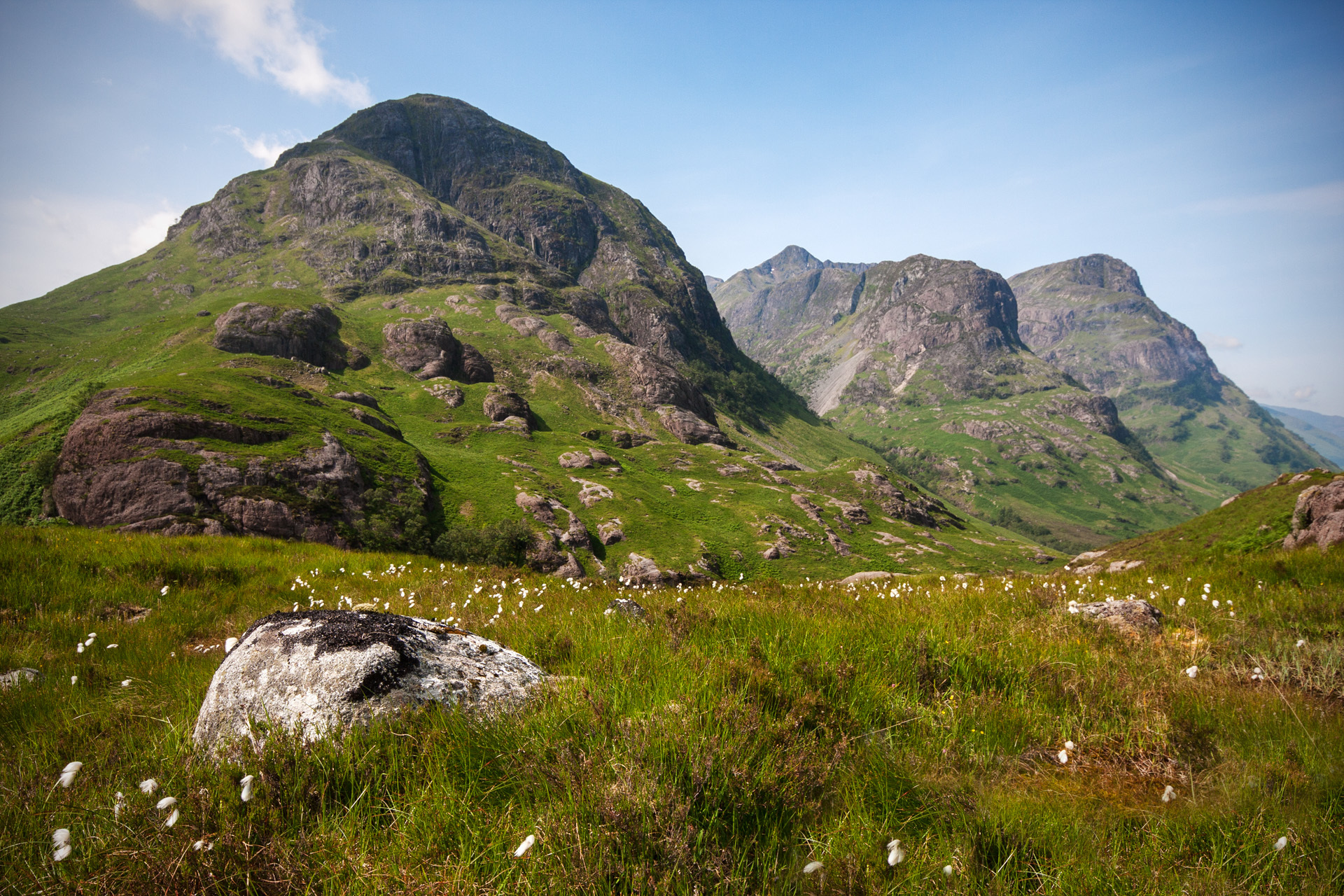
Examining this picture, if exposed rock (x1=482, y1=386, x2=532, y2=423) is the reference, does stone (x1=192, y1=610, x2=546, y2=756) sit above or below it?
below

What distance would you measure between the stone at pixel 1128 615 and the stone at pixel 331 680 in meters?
6.85

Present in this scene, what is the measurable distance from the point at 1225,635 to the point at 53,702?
11.1 m

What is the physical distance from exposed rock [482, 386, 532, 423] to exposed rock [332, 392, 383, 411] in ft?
82.5

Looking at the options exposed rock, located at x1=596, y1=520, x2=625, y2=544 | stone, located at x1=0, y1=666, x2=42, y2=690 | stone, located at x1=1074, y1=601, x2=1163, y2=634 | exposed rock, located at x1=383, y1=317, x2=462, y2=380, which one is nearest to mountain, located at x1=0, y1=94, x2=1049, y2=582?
exposed rock, located at x1=596, y1=520, x2=625, y2=544

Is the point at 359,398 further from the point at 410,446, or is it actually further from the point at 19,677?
the point at 19,677

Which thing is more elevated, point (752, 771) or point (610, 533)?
point (752, 771)

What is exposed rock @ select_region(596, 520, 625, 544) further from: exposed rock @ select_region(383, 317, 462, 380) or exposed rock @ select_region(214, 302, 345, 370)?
exposed rock @ select_region(214, 302, 345, 370)

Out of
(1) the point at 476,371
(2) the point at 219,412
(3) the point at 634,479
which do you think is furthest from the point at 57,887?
(1) the point at 476,371

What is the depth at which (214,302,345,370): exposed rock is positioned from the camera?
12344 cm

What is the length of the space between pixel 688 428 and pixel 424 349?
8183cm

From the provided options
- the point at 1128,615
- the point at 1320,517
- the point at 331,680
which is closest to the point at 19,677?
the point at 331,680

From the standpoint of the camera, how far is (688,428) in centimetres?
16562

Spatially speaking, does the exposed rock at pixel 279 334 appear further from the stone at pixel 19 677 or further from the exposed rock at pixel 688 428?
the stone at pixel 19 677

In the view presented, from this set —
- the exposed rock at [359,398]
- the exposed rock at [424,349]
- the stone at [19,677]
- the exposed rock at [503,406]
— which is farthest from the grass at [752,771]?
the exposed rock at [424,349]
